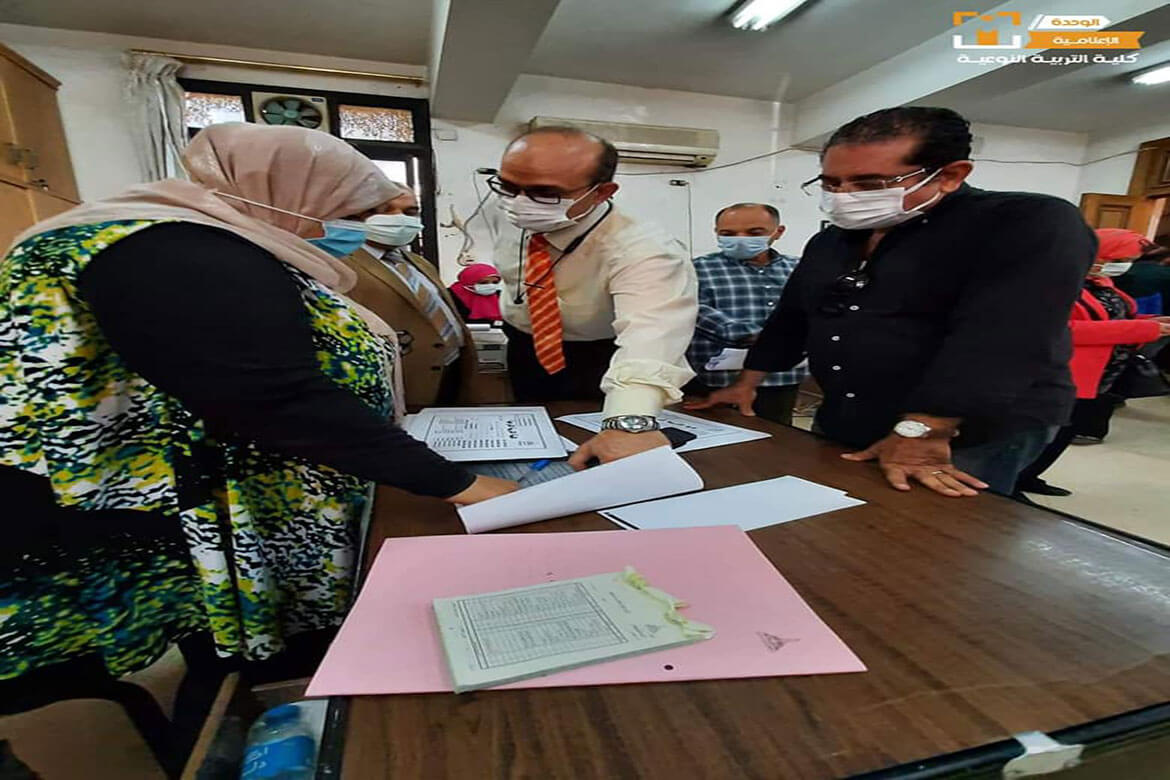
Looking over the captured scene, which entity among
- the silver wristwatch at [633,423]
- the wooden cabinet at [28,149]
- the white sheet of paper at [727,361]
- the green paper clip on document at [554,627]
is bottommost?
the white sheet of paper at [727,361]

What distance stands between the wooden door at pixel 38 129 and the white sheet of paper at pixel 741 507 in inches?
167

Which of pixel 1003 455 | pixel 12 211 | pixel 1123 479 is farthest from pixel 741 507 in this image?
pixel 12 211

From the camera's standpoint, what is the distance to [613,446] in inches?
36.1

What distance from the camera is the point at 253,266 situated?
641 mm

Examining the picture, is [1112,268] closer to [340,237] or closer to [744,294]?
[744,294]

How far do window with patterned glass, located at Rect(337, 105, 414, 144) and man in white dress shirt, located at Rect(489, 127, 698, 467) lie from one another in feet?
10.3

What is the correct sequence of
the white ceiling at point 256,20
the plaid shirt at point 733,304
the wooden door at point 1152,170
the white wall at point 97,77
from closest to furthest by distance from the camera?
the plaid shirt at point 733,304 < the white ceiling at point 256,20 < the white wall at point 97,77 < the wooden door at point 1152,170

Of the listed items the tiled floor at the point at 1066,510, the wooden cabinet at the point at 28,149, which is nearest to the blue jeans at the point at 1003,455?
the tiled floor at the point at 1066,510

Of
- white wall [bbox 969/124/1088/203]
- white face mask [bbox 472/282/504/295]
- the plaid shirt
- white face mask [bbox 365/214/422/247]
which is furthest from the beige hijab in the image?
white wall [bbox 969/124/1088/203]

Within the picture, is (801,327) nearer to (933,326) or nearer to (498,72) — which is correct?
(933,326)

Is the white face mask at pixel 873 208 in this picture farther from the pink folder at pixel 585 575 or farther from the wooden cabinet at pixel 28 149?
the wooden cabinet at pixel 28 149

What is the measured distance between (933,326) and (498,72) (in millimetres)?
3012

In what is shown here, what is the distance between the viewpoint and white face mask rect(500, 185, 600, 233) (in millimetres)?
1315

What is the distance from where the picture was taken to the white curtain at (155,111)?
11.2 feet
